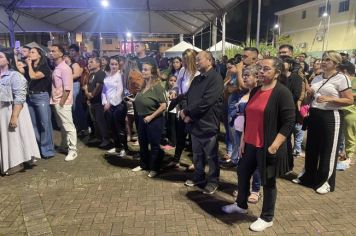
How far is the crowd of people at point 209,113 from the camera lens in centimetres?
335

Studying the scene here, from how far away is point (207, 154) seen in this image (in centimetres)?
439

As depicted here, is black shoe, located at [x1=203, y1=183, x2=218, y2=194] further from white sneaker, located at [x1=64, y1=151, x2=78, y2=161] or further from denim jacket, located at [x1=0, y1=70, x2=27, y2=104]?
denim jacket, located at [x1=0, y1=70, x2=27, y2=104]

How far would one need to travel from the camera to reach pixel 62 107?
19.4 ft

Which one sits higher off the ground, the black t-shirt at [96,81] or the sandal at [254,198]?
the black t-shirt at [96,81]

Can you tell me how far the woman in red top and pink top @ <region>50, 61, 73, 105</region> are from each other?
141 inches

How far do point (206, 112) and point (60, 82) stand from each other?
2965mm

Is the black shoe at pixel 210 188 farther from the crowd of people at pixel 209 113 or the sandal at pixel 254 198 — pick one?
the sandal at pixel 254 198

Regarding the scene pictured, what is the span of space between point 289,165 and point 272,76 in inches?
39.0

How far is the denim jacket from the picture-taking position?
498 cm

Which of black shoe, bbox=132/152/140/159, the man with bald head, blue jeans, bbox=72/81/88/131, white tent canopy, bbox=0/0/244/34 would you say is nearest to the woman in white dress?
black shoe, bbox=132/152/140/159

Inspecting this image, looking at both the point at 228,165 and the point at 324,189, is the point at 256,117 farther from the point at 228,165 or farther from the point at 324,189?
the point at 228,165

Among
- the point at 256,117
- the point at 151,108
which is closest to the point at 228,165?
the point at 151,108

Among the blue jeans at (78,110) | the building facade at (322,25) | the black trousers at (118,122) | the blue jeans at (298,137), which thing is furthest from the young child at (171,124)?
the building facade at (322,25)

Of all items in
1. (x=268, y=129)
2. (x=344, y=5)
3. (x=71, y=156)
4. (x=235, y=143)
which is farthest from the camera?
(x=344, y=5)
